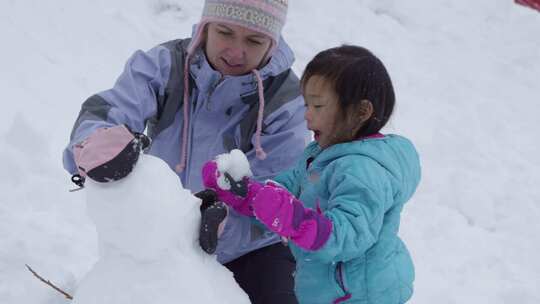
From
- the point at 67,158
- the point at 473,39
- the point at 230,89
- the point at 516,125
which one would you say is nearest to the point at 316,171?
the point at 230,89

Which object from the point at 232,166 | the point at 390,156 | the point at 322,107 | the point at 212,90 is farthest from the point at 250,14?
the point at 390,156

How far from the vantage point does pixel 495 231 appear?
4.02 m

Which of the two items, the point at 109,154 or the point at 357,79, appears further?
the point at 357,79

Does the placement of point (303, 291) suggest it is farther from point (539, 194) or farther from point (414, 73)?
point (414, 73)

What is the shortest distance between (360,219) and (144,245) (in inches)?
23.3

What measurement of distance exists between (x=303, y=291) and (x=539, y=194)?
128 inches

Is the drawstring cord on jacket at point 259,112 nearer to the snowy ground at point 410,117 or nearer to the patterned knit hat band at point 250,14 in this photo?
the patterned knit hat band at point 250,14

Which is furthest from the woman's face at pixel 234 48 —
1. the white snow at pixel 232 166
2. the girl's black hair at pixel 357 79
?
the white snow at pixel 232 166

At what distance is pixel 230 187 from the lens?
1.81m

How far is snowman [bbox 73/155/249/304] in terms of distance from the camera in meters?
1.47

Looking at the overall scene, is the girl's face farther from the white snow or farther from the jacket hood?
the white snow

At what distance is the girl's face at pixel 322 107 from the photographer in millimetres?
1796

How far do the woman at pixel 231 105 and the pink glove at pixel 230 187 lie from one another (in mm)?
76

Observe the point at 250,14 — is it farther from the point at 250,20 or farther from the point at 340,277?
the point at 340,277
